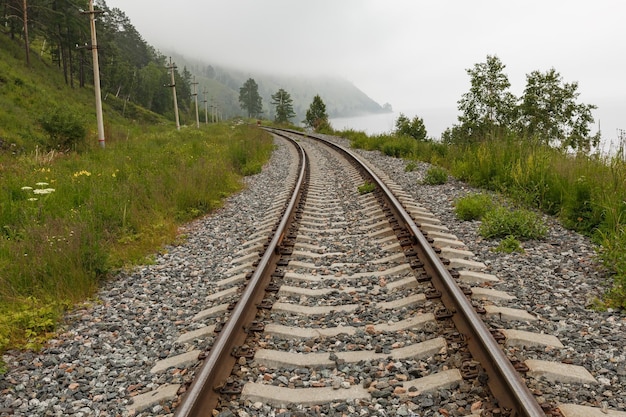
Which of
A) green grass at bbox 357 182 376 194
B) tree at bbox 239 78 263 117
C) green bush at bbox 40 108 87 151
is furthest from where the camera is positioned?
tree at bbox 239 78 263 117

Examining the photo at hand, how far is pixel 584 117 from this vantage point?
35.5 m

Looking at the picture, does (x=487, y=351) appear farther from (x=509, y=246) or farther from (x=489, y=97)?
(x=489, y=97)

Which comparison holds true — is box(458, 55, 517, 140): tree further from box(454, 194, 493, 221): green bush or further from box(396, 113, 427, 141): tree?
box(454, 194, 493, 221): green bush

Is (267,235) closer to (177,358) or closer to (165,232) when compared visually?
(165,232)

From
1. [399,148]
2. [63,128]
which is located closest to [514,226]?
[399,148]

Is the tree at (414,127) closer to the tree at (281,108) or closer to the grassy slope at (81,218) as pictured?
the grassy slope at (81,218)

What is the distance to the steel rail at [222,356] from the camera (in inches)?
94.8

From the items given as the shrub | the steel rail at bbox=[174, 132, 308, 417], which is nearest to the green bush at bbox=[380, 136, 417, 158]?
the shrub

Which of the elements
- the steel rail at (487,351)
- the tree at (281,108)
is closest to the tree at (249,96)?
the tree at (281,108)

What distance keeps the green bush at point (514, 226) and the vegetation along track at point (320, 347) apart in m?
0.78

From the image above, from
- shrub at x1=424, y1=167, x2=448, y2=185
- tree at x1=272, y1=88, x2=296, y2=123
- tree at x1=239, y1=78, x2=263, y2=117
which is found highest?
tree at x1=239, y1=78, x2=263, y2=117

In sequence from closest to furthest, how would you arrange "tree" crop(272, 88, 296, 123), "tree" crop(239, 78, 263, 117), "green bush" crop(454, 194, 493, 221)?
"green bush" crop(454, 194, 493, 221) → "tree" crop(272, 88, 296, 123) → "tree" crop(239, 78, 263, 117)

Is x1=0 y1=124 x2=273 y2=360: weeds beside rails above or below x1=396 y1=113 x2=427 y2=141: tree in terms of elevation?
below

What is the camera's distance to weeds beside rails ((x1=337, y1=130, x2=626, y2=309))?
4445 mm
